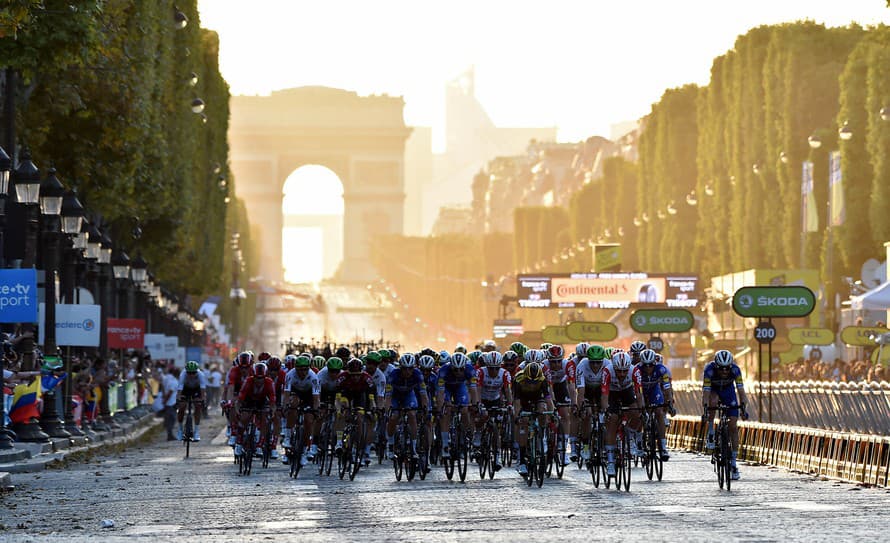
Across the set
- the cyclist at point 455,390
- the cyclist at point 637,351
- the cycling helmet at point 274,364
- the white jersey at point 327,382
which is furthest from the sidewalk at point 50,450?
the cyclist at point 637,351

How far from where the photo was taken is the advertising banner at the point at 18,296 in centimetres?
2756

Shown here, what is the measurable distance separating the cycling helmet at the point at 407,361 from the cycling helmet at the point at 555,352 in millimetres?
1843

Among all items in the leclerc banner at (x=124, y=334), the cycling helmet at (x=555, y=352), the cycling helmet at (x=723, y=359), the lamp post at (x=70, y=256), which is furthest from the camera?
the leclerc banner at (x=124, y=334)

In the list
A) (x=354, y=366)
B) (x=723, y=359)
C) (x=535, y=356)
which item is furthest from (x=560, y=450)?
(x=723, y=359)

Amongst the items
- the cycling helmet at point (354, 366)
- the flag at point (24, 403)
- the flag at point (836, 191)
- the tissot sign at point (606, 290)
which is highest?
the flag at point (836, 191)

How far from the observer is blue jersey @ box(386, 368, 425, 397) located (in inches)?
1080

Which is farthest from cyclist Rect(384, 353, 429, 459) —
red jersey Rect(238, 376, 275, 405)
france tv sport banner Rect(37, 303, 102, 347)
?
france tv sport banner Rect(37, 303, 102, 347)

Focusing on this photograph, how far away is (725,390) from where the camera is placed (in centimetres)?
2516

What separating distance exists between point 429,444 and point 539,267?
383 feet

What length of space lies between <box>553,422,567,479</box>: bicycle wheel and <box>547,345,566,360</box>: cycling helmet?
1101mm

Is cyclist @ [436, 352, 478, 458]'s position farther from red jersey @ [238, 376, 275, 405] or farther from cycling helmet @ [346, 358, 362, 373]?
red jersey @ [238, 376, 275, 405]

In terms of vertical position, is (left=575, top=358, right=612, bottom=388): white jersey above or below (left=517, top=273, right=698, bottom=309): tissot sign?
below

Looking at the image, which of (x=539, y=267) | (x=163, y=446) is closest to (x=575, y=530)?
(x=163, y=446)

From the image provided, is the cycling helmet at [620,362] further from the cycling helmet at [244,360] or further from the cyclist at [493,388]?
the cycling helmet at [244,360]
